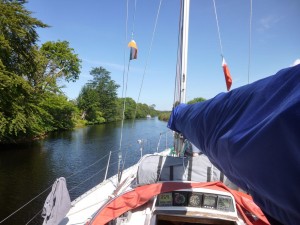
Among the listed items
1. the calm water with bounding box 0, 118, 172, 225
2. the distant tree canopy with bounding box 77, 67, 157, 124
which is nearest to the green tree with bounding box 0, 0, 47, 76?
the calm water with bounding box 0, 118, 172, 225

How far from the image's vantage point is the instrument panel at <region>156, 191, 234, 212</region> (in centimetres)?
344

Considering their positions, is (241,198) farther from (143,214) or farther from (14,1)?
(14,1)

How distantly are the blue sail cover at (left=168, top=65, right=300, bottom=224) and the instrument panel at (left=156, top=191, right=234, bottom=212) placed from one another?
2.08m

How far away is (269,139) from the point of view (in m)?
0.96

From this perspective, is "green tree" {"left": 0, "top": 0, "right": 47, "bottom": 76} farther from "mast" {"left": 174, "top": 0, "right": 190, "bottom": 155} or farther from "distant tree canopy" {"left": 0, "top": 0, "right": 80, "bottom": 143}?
"mast" {"left": 174, "top": 0, "right": 190, "bottom": 155}

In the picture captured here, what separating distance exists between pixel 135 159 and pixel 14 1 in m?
12.3

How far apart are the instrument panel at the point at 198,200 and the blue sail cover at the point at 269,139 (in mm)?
2077

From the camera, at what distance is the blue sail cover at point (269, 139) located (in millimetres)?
849

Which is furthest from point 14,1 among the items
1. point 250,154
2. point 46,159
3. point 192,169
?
point 250,154

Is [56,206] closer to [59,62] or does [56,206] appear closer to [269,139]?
[269,139]

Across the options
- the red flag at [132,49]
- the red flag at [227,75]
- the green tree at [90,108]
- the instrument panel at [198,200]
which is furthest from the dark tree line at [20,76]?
the green tree at [90,108]

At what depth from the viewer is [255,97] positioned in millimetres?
1300

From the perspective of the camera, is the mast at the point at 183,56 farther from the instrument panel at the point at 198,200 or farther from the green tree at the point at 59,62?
the green tree at the point at 59,62

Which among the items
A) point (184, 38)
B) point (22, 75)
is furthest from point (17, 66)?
point (184, 38)
